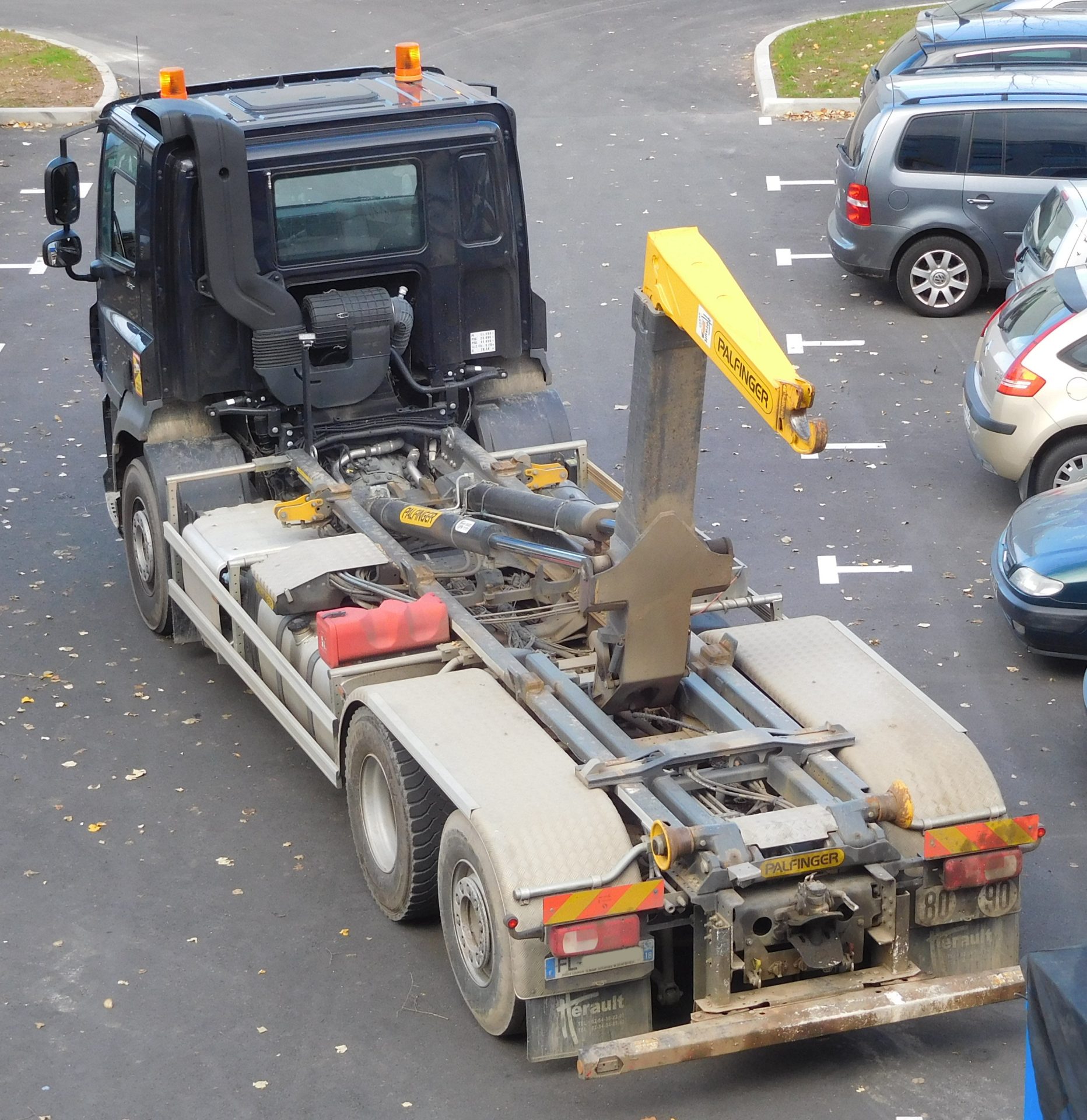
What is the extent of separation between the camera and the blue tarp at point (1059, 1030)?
15.9 ft

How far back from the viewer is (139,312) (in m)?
10.3

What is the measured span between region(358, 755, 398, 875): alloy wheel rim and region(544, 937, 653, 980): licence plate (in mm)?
1416

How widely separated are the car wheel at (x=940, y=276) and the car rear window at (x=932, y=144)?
0.65 meters

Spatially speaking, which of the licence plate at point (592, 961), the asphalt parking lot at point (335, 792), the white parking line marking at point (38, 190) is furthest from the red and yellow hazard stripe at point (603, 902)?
the white parking line marking at point (38, 190)

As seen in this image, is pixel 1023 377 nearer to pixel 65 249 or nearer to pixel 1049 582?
pixel 1049 582

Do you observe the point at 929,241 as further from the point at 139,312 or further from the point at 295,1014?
the point at 295,1014

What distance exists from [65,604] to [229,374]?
6.64 feet

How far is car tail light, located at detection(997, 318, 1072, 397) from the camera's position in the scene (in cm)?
1193

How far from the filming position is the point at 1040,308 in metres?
12.4

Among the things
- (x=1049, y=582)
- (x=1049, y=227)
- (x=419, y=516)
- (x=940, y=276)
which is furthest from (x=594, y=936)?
(x=940, y=276)

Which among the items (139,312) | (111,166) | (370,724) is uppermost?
(111,166)

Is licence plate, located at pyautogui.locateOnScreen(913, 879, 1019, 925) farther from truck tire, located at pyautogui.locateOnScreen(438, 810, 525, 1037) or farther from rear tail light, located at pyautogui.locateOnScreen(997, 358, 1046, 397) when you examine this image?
rear tail light, located at pyautogui.locateOnScreen(997, 358, 1046, 397)

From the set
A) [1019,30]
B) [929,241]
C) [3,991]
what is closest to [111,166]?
[3,991]

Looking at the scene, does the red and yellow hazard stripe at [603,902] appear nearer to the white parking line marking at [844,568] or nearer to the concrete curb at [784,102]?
the white parking line marking at [844,568]
